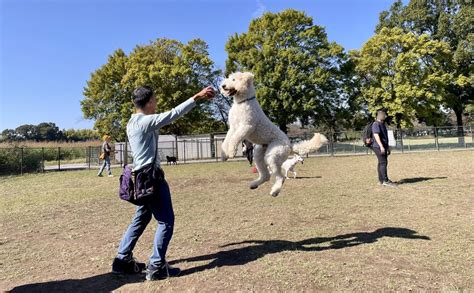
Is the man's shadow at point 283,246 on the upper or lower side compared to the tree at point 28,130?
lower

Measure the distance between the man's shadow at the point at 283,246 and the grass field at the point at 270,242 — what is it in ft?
0.05

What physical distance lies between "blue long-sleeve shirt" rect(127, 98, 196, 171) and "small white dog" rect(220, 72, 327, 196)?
56 centimetres

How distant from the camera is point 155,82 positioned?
117 feet

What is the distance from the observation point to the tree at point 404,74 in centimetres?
3347

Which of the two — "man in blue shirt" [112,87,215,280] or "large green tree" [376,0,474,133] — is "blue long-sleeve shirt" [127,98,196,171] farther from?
"large green tree" [376,0,474,133]

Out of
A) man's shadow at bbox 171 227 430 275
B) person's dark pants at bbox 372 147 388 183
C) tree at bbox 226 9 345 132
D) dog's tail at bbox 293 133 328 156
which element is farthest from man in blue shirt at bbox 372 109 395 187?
tree at bbox 226 9 345 132

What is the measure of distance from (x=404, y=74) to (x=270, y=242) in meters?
33.9

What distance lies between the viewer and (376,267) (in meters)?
4.21

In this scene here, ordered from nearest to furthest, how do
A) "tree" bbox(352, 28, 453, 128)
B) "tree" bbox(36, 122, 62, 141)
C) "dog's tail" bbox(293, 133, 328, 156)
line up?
1. "dog's tail" bbox(293, 133, 328, 156)
2. "tree" bbox(352, 28, 453, 128)
3. "tree" bbox(36, 122, 62, 141)

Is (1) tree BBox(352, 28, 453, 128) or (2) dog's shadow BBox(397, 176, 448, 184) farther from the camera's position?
(1) tree BBox(352, 28, 453, 128)

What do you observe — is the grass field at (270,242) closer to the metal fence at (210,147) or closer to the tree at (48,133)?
the metal fence at (210,147)

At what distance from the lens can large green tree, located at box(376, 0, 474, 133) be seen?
3503cm

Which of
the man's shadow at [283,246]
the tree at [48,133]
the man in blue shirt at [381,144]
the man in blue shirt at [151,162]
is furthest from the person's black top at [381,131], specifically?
the tree at [48,133]

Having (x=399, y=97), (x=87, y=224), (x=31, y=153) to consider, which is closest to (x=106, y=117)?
(x=31, y=153)
